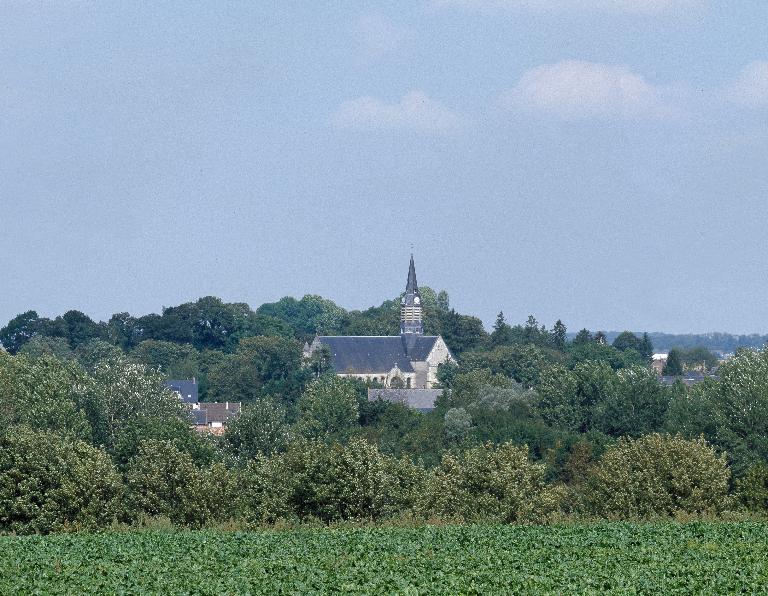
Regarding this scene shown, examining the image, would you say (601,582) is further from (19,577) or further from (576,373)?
(576,373)

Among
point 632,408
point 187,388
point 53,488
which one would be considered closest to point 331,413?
point 632,408

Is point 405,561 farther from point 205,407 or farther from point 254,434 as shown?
point 205,407

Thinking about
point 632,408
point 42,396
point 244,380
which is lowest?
point 632,408

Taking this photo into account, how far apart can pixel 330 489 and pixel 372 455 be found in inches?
137

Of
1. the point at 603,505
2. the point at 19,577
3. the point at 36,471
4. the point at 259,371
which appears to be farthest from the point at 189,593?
the point at 259,371

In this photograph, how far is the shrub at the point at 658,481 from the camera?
6519cm

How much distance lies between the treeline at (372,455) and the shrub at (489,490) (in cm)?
9

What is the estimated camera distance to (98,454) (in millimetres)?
63719

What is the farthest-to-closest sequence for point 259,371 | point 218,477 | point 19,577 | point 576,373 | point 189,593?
1. point 259,371
2. point 576,373
3. point 218,477
4. point 19,577
5. point 189,593

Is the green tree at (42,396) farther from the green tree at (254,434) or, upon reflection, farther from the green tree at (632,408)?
the green tree at (632,408)

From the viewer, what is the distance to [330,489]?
59.0 m

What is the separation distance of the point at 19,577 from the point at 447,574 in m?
10.1

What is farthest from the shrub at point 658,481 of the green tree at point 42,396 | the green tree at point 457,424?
the green tree at point 457,424

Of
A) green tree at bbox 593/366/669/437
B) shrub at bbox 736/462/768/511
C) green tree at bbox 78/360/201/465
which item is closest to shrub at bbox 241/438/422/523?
shrub at bbox 736/462/768/511
